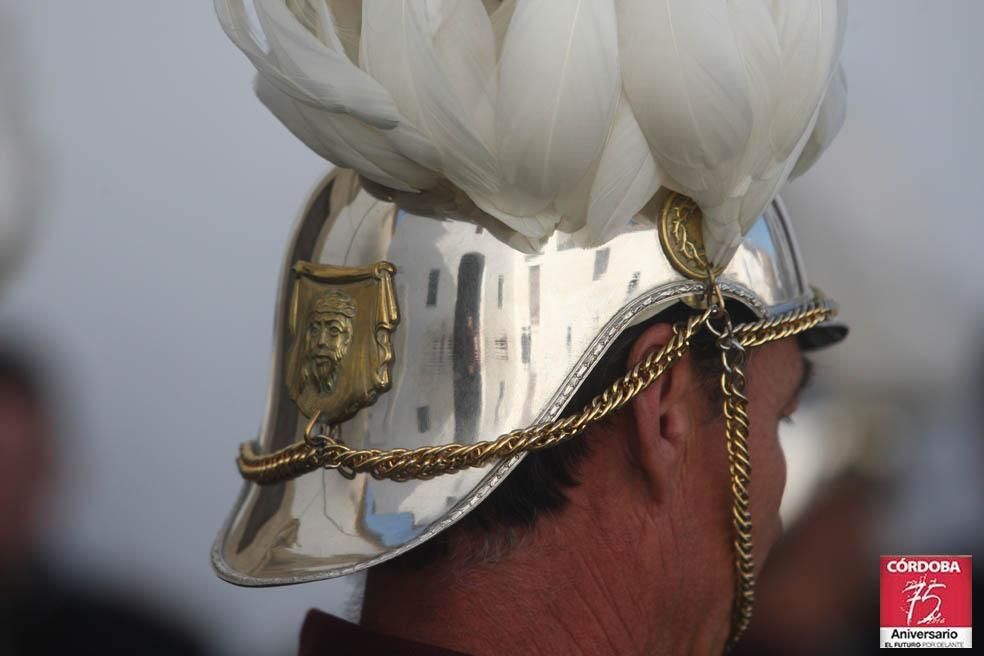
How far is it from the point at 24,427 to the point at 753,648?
1.94 metres

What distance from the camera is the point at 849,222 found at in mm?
3861

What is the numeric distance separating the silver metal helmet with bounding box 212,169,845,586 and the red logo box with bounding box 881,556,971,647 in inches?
26.3

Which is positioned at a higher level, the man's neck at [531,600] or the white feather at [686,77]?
the white feather at [686,77]

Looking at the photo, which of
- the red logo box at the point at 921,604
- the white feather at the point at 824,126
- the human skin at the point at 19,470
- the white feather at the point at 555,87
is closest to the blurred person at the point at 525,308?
the white feather at the point at 555,87

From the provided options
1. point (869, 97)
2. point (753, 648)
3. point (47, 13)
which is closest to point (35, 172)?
point (47, 13)

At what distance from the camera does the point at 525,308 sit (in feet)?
4.57

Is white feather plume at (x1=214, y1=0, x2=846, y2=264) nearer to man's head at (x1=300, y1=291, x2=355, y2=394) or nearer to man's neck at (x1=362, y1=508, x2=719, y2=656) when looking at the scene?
man's head at (x1=300, y1=291, x2=355, y2=394)

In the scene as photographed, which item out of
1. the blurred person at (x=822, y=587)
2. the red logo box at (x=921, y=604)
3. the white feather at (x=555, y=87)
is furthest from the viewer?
the blurred person at (x=822, y=587)

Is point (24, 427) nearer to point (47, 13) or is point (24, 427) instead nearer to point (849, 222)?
point (47, 13)

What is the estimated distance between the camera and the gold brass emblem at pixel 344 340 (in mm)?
1422

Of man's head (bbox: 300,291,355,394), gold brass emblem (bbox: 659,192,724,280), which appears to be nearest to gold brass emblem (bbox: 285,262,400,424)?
man's head (bbox: 300,291,355,394)

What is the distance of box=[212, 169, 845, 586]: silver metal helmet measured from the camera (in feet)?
4.56

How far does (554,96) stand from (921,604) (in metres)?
1.11

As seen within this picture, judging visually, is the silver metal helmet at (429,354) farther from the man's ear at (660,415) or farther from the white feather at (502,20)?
the white feather at (502,20)
